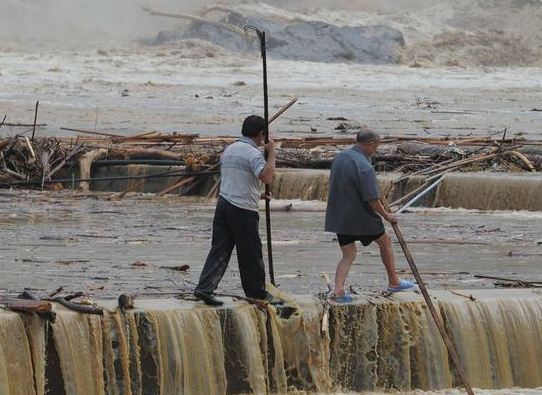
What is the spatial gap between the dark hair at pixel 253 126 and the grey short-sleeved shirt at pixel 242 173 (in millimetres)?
60

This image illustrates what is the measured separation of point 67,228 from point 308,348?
24.2 feet

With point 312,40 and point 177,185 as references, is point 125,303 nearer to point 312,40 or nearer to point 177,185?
point 177,185

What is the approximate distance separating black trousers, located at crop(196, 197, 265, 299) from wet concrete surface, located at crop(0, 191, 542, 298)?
50.1 inches

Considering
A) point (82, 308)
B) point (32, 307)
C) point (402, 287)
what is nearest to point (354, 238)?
point (402, 287)

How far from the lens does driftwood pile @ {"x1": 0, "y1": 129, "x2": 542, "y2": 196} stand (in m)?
23.0

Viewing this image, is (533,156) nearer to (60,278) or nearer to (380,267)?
(380,267)

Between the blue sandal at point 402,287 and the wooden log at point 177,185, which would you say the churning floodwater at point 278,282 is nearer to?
the blue sandal at point 402,287

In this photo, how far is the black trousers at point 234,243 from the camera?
422 inches

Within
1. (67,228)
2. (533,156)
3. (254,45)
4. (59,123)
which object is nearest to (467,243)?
(67,228)

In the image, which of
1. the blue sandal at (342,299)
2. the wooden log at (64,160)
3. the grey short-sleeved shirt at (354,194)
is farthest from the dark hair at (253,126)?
the wooden log at (64,160)

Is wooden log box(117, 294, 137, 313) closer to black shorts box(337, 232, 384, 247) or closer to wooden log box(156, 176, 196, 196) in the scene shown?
black shorts box(337, 232, 384, 247)

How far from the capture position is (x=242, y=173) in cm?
1061

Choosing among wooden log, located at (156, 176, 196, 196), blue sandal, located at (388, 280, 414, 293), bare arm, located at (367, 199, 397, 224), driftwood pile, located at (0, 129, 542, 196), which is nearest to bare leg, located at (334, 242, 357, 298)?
bare arm, located at (367, 199, 397, 224)

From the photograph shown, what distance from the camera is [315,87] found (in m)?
47.0
